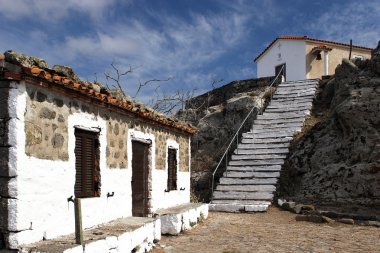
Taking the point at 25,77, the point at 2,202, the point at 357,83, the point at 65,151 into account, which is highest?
the point at 357,83

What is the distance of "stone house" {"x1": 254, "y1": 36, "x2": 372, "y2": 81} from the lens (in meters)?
25.9

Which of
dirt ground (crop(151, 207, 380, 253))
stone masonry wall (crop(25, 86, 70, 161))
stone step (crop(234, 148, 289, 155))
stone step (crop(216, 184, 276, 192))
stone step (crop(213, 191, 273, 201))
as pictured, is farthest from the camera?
stone step (crop(234, 148, 289, 155))

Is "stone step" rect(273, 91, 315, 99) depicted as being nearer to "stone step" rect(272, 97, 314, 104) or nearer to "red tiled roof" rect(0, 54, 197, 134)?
"stone step" rect(272, 97, 314, 104)

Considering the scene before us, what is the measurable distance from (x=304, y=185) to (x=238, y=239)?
5911 millimetres

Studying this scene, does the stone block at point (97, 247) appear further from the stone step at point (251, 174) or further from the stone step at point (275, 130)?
the stone step at point (275, 130)

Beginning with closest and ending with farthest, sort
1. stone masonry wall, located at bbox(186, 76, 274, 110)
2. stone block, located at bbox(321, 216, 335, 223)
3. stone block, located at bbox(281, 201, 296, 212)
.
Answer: stone block, located at bbox(321, 216, 335, 223), stone block, located at bbox(281, 201, 296, 212), stone masonry wall, located at bbox(186, 76, 274, 110)

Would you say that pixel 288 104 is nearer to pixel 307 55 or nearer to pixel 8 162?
pixel 307 55

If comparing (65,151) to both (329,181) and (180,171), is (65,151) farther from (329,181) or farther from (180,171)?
(329,181)

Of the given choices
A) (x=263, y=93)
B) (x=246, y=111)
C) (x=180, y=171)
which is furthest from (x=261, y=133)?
(x=180, y=171)

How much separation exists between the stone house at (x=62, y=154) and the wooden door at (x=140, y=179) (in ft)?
0.07

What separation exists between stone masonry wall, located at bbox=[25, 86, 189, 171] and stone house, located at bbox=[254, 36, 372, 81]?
2074 cm

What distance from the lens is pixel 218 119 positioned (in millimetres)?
20656

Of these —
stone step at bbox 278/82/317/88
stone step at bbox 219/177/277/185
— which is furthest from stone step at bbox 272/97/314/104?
stone step at bbox 219/177/277/185

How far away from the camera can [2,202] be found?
4754mm
